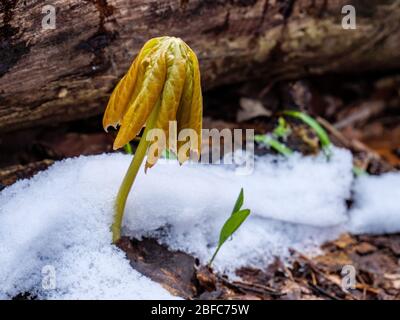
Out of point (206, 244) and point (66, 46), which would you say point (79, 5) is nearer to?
point (66, 46)

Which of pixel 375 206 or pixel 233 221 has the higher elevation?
pixel 233 221

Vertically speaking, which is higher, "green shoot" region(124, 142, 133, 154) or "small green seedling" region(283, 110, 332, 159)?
"green shoot" region(124, 142, 133, 154)

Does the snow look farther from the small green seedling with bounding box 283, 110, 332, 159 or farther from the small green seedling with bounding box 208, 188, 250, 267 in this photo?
the small green seedling with bounding box 208, 188, 250, 267

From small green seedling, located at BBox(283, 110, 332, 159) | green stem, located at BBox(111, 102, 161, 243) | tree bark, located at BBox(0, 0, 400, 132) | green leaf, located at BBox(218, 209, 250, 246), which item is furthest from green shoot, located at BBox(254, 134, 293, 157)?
green stem, located at BBox(111, 102, 161, 243)

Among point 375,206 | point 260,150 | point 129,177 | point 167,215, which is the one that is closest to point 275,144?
point 260,150

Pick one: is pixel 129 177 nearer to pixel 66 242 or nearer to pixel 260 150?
pixel 66 242

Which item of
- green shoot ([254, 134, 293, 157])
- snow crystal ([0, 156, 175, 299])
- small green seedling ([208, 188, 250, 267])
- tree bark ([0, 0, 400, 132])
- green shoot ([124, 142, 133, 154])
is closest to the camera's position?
snow crystal ([0, 156, 175, 299])
